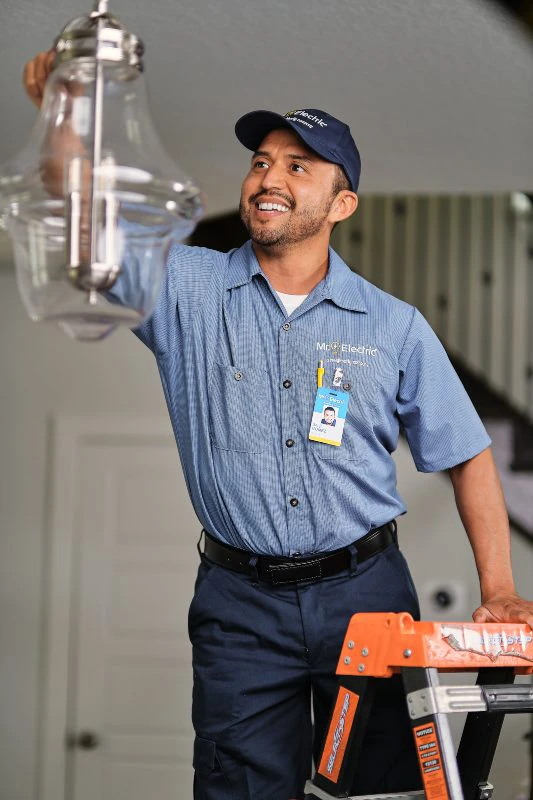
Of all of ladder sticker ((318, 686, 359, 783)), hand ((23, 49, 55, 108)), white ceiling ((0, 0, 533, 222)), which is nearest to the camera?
hand ((23, 49, 55, 108))

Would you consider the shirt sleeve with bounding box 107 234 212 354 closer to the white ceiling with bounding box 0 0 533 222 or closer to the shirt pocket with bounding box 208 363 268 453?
the shirt pocket with bounding box 208 363 268 453

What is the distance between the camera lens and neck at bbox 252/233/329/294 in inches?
96.5

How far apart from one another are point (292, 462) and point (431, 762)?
0.68m

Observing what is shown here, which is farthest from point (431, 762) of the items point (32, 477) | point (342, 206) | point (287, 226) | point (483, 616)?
point (32, 477)

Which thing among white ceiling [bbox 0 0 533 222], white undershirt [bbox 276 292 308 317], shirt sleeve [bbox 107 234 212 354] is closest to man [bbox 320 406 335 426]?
white undershirt [bbox 276 292 308 317]

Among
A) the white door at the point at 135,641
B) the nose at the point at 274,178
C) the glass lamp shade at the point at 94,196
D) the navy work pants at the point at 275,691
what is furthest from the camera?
the white door at the point at 135,641

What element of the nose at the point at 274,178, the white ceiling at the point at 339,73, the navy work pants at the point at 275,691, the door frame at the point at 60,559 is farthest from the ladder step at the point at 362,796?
the door frame at the point at 60,559

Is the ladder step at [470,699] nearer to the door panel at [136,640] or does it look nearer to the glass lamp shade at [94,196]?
the glass lamp shade at [94,196]

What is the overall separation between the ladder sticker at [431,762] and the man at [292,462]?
323 mm

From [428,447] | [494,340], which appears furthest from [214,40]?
[494,340]

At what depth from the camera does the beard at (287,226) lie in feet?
7.79

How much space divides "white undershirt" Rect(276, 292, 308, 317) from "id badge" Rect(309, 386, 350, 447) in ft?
0.70

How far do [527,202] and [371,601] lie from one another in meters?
4.11

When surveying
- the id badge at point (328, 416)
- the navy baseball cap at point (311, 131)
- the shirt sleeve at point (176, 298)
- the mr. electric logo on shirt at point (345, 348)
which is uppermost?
the navy baseball cap at point (311, 131)
